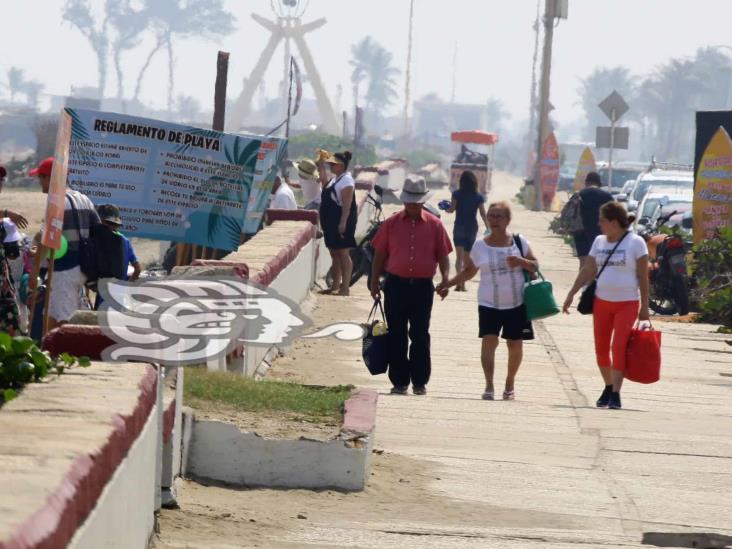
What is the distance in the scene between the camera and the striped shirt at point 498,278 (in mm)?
12195

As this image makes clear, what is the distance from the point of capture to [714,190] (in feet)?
68.4

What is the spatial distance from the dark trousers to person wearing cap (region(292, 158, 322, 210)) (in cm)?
769

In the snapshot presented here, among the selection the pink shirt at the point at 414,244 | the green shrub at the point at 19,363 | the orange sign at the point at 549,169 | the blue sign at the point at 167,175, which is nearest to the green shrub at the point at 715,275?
the blue sign at the point at 167,175

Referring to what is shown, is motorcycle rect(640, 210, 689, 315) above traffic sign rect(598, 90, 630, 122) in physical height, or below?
below

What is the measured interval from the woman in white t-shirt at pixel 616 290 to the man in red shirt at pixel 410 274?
3.67 ft

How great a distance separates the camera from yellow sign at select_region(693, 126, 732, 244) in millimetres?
20719

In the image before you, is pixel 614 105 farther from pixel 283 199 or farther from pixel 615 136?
pixel 283 199

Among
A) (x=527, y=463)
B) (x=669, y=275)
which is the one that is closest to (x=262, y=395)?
(x=527, y=463)

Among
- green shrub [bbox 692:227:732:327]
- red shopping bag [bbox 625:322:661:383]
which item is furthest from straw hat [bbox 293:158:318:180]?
red shopping bag [bbox 625:322:661:383]

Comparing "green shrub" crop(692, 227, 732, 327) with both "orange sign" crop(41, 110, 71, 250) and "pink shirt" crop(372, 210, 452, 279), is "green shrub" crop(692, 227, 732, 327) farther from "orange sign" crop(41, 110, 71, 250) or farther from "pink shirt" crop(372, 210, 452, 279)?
"orange sign" crop(41, 110, 71, 250)

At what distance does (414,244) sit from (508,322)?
2.96 feet

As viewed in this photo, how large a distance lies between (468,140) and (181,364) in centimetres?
6521

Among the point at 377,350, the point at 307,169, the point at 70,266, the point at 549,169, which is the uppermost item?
the point at 549,169

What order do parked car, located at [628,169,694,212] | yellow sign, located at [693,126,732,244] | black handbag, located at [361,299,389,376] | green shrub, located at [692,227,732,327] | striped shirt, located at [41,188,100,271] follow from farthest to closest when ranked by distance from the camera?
parked car, located at [628,169,694,212]
yellow sign, located at [693,126,732,244]
green shrub, located at [692,227,732,327]
black handbag, located at [361,299,389,376]
striped shirt, located at [41,188,100,271]
